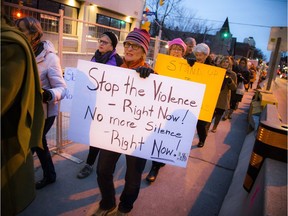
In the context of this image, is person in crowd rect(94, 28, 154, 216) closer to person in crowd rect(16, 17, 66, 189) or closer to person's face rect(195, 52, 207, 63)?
person in crowd rect(16, 17, 66, 189)

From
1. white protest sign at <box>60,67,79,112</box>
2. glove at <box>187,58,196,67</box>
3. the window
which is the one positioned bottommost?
white protest sign at <box>60,67,79,112</box>

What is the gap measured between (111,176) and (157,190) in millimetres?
1067

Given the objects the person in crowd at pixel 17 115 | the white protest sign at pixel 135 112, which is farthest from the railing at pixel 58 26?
the person in crowd at pixel 17 115

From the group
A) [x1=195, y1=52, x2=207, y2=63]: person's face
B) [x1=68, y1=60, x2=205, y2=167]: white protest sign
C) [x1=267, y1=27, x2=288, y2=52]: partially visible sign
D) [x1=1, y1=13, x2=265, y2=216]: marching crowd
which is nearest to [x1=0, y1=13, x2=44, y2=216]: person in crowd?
[x1=1, y1=13, x2=265, y2=216]: marching crowd

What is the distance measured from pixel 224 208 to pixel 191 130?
1341 mm

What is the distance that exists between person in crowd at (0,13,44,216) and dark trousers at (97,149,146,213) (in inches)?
30.2

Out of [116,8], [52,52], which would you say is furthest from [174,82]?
[116,8]

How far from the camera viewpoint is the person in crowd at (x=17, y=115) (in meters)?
1.21

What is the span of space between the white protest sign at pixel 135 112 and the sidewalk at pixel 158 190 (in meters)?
0.96

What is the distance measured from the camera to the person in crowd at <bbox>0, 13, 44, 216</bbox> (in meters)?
1.21

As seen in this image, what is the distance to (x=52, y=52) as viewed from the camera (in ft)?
8.38

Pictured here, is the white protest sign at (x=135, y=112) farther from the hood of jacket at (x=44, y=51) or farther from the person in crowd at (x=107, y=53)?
the person in crowd at (x=107, y=53)

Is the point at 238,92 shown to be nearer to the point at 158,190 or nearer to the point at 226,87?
the point at 226,87

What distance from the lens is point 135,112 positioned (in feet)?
7.00
